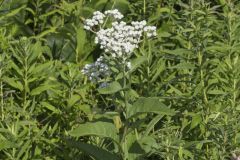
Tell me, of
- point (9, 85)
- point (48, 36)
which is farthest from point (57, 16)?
point (9, 85)

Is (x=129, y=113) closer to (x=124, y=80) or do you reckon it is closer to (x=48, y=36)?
(x=124, y=80)

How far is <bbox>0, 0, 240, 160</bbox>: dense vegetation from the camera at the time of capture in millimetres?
3670

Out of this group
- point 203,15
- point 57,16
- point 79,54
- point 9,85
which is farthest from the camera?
point 57,16

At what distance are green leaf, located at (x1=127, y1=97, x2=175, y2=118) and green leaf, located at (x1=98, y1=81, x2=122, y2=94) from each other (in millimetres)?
146

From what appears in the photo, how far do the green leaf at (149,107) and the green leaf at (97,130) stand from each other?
133 mm

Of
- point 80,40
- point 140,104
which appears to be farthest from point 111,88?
point 80,40

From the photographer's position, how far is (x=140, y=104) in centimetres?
349

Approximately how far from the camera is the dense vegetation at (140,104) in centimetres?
367

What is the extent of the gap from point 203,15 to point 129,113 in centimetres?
150

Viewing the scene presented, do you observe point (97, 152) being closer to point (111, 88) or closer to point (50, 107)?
point (111, 88)

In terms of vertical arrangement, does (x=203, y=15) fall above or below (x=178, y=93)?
above

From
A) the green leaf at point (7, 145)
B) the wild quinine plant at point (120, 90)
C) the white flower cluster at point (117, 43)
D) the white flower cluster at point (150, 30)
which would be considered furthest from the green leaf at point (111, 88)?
the green leaf at point (7, 145)

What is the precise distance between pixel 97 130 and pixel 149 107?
34cm

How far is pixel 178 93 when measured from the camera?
14.7 ft
